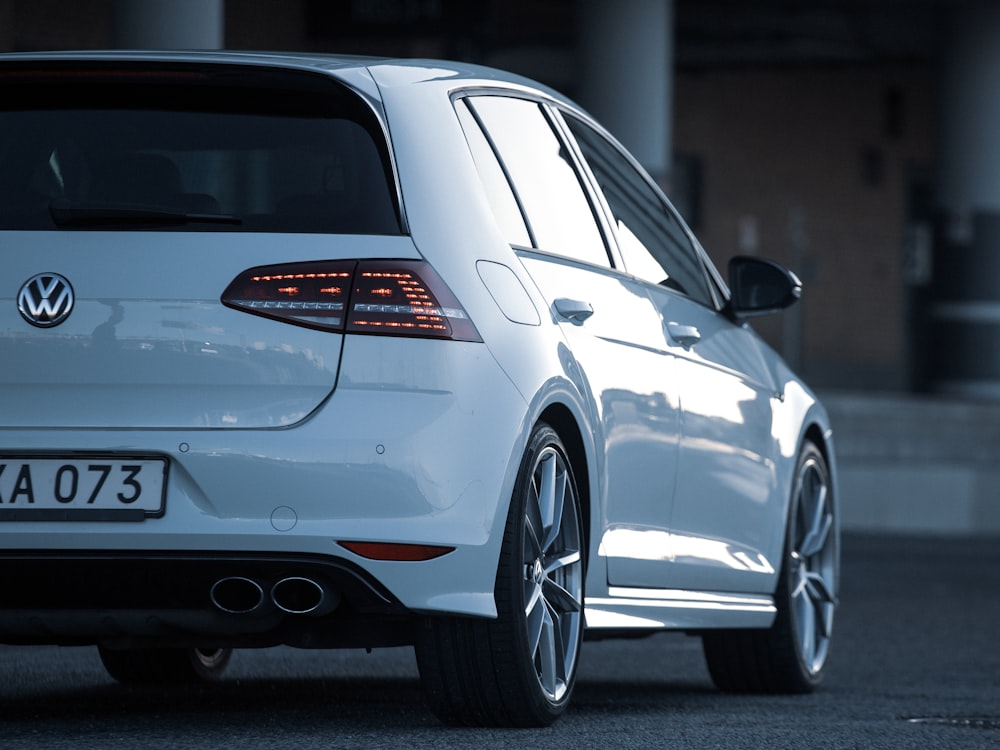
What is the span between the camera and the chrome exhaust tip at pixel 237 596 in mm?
4973

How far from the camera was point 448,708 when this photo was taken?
5270mm

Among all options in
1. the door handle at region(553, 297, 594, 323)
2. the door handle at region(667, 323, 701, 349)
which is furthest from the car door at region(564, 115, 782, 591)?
the door handle at region(553, 297, 594, 323)

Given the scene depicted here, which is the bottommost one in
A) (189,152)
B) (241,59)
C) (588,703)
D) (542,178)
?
(588,703)

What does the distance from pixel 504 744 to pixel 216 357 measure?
1045mm

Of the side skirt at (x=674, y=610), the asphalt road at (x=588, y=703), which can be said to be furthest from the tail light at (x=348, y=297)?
the side skirt at (x=674, y=610)

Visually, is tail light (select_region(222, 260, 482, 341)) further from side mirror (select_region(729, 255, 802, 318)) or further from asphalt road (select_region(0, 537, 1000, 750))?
side mirror (select_region(729, 255, 802, 318))

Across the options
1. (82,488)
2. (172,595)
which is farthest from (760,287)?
(82,488)

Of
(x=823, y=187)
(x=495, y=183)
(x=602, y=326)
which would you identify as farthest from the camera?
(x=823, y=187)

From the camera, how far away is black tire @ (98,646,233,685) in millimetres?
6945

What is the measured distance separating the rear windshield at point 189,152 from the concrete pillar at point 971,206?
60.2ft

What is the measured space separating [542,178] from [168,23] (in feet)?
22.8

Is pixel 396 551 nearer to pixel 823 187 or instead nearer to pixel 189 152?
pixel 189 152

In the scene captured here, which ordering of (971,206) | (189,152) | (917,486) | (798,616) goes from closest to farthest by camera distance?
(189,152) < (798,616) < (917,486) < (971,206)

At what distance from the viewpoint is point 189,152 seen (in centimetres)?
520
